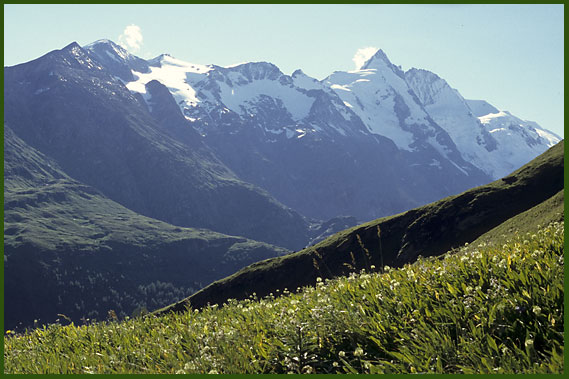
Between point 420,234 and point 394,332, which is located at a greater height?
point 394,332

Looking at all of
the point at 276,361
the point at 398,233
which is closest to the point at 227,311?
the point at 276,361

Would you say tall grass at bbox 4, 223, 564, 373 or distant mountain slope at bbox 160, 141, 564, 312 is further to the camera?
distant mountain slope at bbox 160, 141, 564, 312

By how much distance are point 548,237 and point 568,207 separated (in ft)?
11.6

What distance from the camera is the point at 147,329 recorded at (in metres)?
13.7

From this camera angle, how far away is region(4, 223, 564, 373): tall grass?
8.00 meters

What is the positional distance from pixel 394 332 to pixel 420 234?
4296 inches

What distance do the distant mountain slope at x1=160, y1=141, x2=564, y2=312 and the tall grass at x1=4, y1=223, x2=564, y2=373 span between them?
297 feet

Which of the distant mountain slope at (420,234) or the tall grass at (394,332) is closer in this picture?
the tall grass at (394,332)

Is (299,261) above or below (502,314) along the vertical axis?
below

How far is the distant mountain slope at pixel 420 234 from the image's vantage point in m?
106

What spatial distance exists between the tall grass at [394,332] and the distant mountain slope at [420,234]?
90.4m

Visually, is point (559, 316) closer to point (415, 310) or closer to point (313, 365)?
point (415, 310)

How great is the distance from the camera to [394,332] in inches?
363

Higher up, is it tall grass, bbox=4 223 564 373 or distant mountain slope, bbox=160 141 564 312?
tall grass, bbox=4 223 564 373
